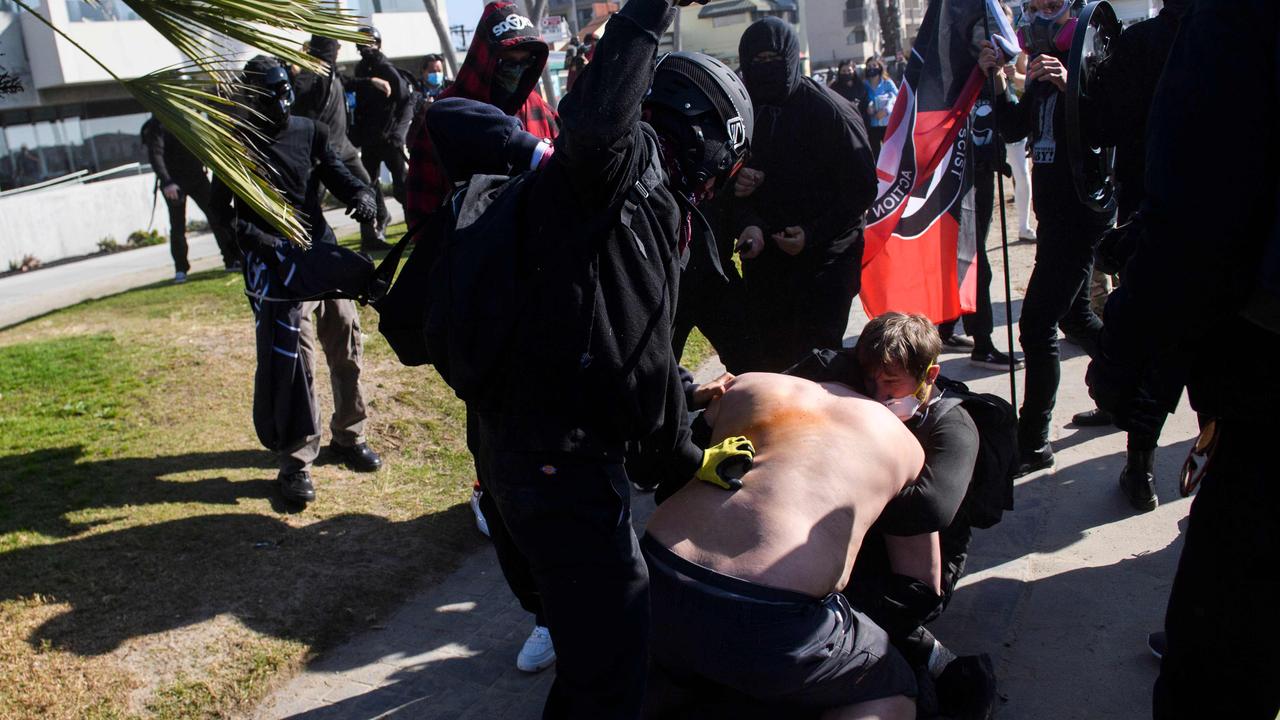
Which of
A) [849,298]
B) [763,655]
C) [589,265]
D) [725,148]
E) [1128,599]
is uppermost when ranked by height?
[725,148]

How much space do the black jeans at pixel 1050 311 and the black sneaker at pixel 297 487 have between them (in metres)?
3.02

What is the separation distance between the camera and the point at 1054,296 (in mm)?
4375

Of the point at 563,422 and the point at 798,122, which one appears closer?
the point at 563,422

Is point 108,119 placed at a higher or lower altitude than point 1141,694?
higher

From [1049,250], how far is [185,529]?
365 centimetres

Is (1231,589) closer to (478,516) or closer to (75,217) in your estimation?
(478,516)

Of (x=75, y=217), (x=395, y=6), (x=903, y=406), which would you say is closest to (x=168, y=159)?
(x=75, y=217)

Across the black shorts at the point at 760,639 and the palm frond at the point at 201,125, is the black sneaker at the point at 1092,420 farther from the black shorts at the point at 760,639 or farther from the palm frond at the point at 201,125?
the palm frond at the point at 201,125

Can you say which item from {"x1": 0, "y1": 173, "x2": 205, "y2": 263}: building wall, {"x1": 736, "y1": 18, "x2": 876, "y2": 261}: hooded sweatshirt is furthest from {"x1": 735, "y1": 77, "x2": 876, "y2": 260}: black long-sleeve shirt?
{"x1": 0, "y1": 173, "x2": 205, "y2": 263}: building wall

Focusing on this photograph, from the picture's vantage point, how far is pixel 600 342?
6.97 ft

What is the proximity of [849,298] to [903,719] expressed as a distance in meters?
2.14

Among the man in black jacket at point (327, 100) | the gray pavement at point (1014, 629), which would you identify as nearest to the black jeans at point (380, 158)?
the man in black jacket at point (327, 100)

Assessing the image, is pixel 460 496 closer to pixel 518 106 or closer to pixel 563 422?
pixel 518 106

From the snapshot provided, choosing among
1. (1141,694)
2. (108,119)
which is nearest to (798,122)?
(1141,694)
